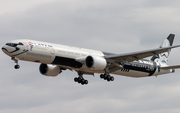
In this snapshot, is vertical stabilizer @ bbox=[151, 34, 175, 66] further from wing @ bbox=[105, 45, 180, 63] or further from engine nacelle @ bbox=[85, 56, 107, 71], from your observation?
engine nacelle @ bbox=[85, 56, 107, 71]

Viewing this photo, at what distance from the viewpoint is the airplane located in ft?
184

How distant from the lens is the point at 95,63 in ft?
192

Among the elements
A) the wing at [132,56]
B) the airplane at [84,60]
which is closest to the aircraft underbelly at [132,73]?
the airplane at [84,60]

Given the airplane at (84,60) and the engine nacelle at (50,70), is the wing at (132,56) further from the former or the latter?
the engine nacelle at (50,70)

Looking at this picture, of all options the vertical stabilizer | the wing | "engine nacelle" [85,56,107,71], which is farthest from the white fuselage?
the vertical stabilizer

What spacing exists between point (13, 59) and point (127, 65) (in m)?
17.4

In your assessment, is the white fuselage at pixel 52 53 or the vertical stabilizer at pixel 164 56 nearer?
the white fuselage at pixel 52 53

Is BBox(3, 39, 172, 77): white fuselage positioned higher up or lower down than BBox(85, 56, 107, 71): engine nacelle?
higher up

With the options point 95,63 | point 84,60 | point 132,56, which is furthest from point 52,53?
point 132,56

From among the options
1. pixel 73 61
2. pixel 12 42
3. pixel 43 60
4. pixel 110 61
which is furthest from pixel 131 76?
pixel 12 42

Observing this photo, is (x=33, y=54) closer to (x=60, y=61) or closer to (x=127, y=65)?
(x=60, y=61)

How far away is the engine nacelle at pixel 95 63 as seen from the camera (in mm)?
58531

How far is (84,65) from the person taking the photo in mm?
60344

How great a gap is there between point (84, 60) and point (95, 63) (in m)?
1.68
